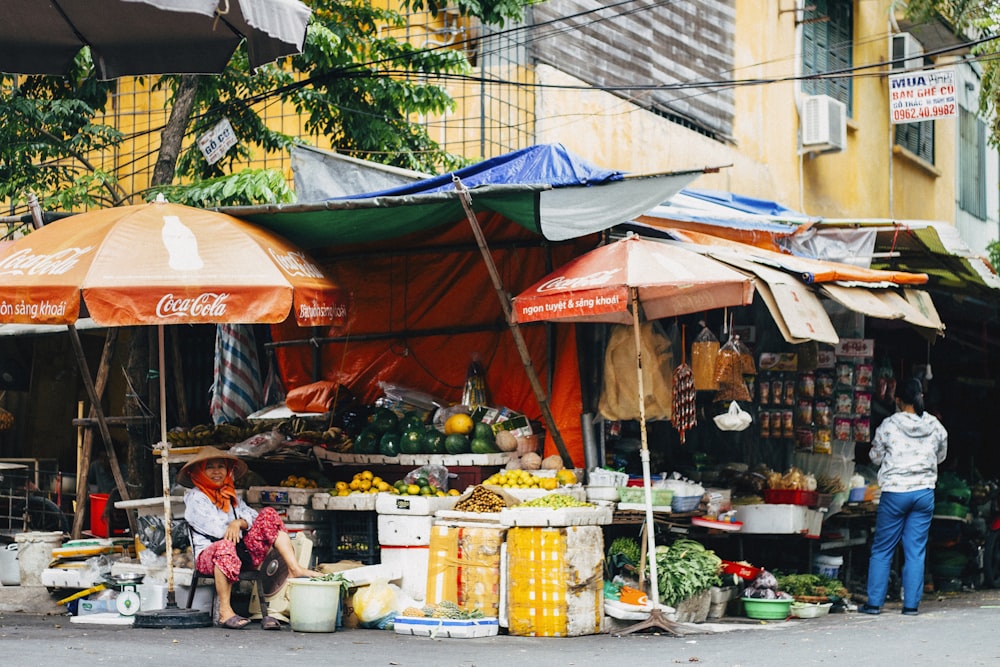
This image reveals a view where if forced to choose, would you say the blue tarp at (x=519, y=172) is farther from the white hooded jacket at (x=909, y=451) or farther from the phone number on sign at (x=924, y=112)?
the phone number on sign at (x=924, y=112)

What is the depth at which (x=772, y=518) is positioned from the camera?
10898 mm

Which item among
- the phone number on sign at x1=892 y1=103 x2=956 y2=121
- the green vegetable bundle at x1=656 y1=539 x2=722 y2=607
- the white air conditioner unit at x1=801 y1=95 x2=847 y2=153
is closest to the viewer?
the green vegetable bundle at x1=656 y1=539 x2=722 y2=607

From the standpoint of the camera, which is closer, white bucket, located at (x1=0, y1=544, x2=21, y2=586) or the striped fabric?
white bucket, located at (x1=0, y1=544, x2=21, y2=586)

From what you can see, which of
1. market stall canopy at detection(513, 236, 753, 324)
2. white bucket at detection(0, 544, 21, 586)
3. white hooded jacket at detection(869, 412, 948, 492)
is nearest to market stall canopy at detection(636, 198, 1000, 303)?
white hooded jacket at detection(869, 412, 948, 492)

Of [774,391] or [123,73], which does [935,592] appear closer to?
[774,391]

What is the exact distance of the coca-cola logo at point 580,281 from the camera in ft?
29.4

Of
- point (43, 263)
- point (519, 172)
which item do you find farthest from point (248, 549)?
point (519, 172)

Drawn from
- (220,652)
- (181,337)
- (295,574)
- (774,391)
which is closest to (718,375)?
(774,391)

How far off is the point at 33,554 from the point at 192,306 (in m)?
3.74

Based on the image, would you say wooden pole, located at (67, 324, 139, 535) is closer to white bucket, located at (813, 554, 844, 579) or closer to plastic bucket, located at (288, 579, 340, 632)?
plastic bucket, located at (288, 579, 340, 632)

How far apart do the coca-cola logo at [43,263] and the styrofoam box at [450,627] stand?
3.26 meters

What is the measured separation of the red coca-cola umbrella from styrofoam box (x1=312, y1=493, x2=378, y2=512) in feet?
5.78

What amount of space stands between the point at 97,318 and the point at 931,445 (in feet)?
21.9

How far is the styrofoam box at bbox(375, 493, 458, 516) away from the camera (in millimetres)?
9461
